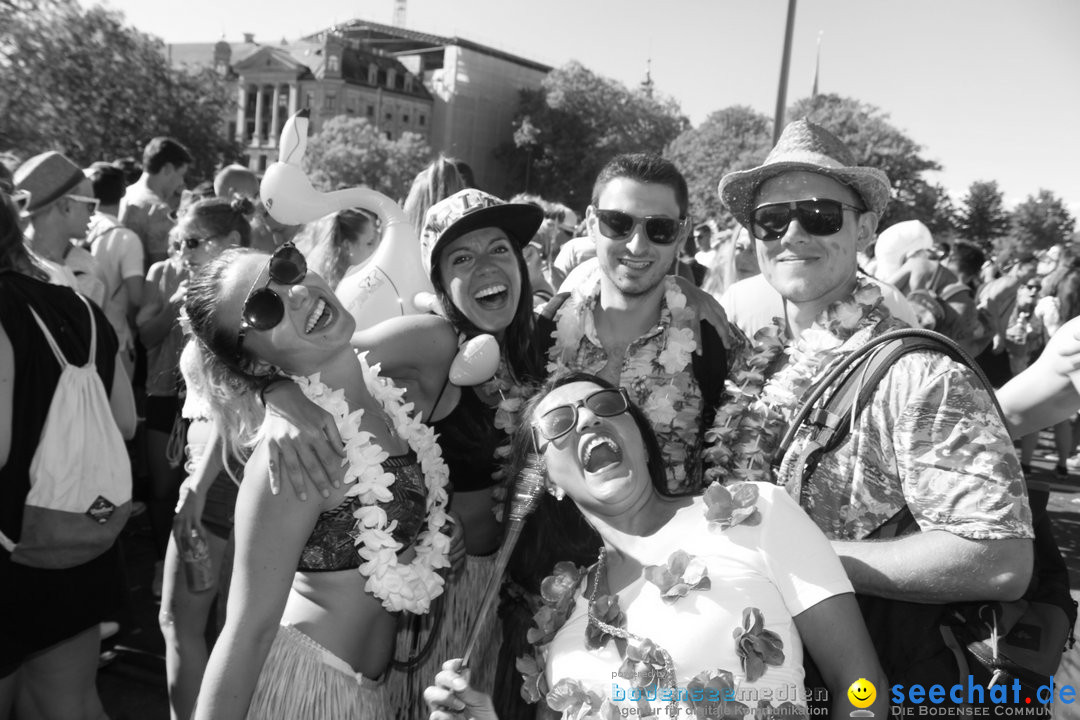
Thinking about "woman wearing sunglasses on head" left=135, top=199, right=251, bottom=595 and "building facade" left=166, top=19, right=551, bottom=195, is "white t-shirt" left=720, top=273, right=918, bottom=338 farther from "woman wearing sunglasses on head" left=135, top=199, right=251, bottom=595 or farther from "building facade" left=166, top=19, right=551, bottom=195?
"building facade" left=166, top=19, right=551, bottom=195

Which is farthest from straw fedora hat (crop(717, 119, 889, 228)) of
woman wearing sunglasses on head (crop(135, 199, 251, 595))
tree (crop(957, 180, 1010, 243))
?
tree (crop(957, 180, 1010, 243))

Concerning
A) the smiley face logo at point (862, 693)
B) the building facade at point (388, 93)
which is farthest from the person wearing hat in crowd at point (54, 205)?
the building facade at point (388, 93)

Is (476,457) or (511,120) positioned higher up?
(511,120)

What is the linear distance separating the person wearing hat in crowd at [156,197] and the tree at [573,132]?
54600 millimetres

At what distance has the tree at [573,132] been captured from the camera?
60.3 meters

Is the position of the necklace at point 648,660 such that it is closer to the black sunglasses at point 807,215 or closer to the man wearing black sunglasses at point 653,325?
the man wearing black sunglasses at point 653,325

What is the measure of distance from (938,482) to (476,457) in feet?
4.34

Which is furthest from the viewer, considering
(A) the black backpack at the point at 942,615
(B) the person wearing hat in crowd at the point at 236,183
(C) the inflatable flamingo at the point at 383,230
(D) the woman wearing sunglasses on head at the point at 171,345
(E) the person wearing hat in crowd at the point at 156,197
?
(E) the person wearing hat in crowd at the point at 156,197

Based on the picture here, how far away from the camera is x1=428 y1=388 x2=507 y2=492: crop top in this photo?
2.47 metres

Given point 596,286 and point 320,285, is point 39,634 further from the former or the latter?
point 596,286

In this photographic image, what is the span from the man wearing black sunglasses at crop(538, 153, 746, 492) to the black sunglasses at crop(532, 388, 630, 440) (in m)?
0.66

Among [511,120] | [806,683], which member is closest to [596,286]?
[806,683]

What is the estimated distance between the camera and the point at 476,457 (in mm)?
2477

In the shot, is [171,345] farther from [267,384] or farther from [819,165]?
[819,165]
